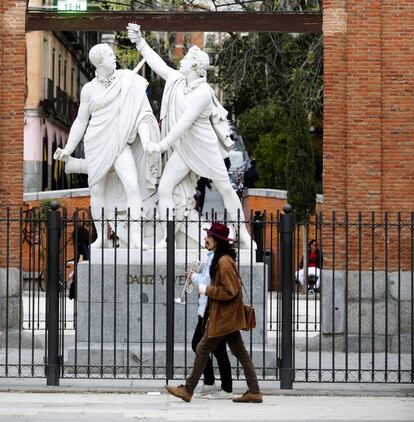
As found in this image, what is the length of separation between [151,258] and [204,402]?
2837 mm

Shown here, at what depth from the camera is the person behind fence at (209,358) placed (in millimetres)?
13914

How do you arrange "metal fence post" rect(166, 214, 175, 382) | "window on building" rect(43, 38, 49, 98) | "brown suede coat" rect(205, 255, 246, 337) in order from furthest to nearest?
"window on building" rect(43, 38, 49, 98) → "metal fence post" rect(166, 214, 175, 382) → "brown suede coat" rect(205, 255, 246, 337)

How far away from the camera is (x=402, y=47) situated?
18859 mm

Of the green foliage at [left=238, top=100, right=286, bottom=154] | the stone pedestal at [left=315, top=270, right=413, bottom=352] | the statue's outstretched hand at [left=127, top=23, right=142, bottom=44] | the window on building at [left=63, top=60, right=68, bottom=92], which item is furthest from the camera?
the window on building at [left=63, top=60, right=68, bottom=92]

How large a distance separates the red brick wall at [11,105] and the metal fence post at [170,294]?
4.21 metres

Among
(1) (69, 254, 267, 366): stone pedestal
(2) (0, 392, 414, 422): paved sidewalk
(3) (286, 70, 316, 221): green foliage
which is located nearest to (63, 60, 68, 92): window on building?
(3) (286, 70, 316, 221): green foliage

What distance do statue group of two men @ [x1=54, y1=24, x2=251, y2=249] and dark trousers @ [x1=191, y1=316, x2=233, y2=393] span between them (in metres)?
2.76

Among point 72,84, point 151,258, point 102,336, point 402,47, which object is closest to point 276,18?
point 402,47

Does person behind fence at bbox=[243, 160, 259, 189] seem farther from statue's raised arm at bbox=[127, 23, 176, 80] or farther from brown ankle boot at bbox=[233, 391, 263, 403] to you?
brown ankle boot at bbox=[233, 391, 263, 403]

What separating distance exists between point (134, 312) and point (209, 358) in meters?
2.28

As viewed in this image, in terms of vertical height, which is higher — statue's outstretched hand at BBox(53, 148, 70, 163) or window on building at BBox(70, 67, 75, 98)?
window on building at BBox(70, 67, 75, 98)

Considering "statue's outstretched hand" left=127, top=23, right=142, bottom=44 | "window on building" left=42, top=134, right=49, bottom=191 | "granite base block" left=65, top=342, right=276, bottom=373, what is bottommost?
"granite base block" left=65, top=342, right=276, bottom=373

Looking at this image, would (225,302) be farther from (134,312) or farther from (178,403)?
(134,312)

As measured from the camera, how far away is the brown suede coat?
1357cm
